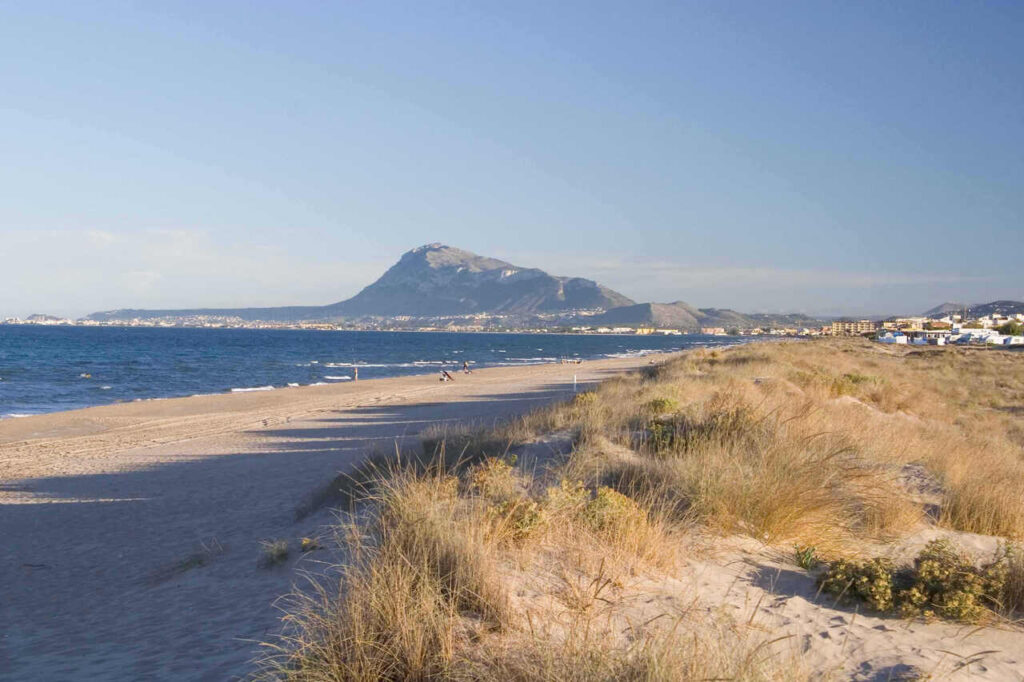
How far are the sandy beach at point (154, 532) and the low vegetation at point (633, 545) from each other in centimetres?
107

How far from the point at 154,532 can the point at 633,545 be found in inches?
328

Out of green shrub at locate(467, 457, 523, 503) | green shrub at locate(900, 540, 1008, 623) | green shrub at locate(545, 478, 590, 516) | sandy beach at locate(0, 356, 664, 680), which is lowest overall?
sandy beach at locate(0, 356, 664, 680)

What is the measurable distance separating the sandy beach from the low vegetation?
1071 millimetres

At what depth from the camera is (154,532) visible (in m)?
11.0

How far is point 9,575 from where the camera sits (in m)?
9.36

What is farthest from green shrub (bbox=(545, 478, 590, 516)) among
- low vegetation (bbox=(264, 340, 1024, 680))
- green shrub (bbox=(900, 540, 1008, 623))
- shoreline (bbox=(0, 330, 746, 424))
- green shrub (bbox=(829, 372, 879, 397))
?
shoreline (bbox=(0, 330, 746, 424))

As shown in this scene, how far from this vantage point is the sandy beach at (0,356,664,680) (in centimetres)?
633

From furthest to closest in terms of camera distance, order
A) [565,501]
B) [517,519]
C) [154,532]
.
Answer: [154,532] → [565,501] → [517,519]

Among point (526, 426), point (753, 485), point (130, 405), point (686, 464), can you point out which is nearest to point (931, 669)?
point (753, 485)

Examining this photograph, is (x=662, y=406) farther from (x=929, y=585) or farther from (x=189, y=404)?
(x=189, y=404)

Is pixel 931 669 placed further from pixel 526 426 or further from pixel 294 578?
pixel 526 426

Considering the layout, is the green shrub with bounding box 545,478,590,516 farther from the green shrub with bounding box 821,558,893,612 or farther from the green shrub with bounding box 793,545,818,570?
the green shrub with bounding box 821,558,893,612

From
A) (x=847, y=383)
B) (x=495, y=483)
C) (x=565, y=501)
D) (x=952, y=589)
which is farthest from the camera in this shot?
(x=847, y=383)

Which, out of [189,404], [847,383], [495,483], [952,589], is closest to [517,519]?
[495,483]
